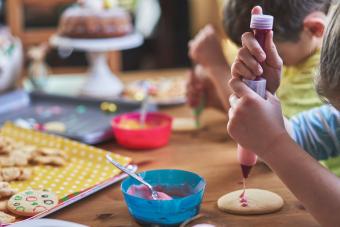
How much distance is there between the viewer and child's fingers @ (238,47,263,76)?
0.84 m

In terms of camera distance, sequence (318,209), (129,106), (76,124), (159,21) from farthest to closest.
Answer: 1. (159,21)
2. (129,106)
3. (76,124)
4. (318,209)

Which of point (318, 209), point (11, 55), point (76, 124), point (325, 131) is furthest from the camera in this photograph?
point (11, 55)

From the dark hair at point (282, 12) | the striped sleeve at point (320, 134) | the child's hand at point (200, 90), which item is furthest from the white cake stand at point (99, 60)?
the striped sleeve at point (320, 134)

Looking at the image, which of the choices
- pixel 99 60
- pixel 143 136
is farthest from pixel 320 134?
pixel 99 60

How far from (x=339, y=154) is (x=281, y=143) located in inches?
15.3

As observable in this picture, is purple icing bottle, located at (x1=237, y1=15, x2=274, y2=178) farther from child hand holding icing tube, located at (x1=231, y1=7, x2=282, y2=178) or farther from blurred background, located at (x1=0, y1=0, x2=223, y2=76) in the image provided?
blurred background, located at (x1=0, y1=0, x2=223, y2=76)

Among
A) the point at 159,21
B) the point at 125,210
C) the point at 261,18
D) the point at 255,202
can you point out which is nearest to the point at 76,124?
the point at 125,210

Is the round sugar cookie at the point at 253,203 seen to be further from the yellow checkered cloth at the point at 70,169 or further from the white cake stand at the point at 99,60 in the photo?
the white cake stand at the point at 99,60

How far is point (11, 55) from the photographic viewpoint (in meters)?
1.68

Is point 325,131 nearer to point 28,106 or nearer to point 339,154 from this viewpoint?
point 339,154

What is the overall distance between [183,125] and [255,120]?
59cm

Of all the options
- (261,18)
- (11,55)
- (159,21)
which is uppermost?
(261,18)

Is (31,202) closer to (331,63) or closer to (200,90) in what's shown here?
(331,63)

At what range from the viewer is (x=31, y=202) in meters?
0.92
